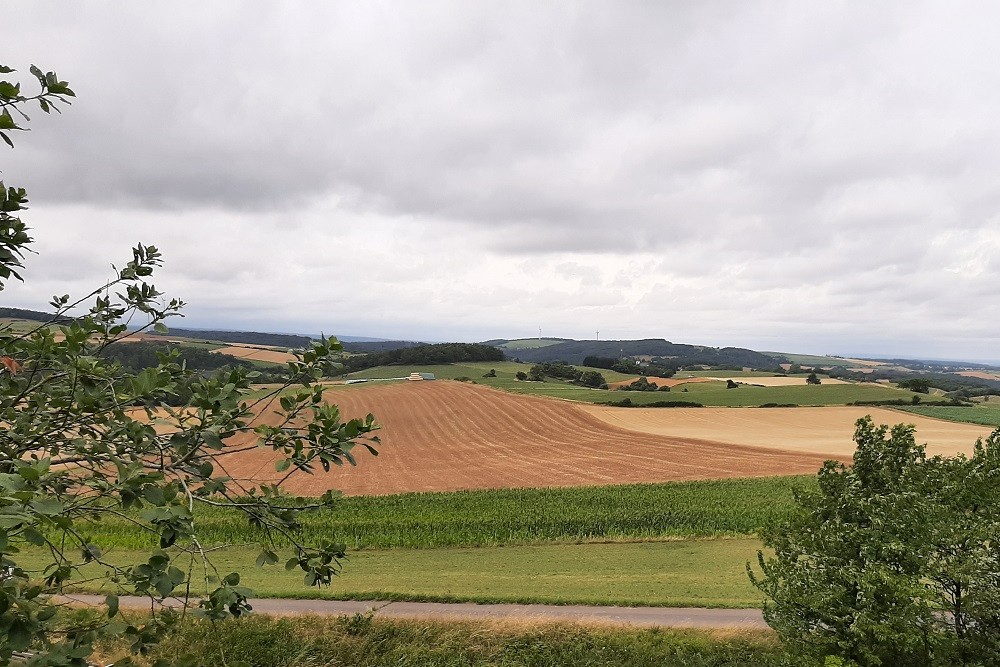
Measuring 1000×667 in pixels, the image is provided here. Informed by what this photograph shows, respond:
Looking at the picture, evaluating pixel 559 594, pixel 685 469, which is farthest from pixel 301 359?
pixel 685 469

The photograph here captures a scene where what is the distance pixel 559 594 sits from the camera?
1612 cm

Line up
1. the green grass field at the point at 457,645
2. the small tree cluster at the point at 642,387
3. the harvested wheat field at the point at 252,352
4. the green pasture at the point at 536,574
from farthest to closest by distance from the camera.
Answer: the small tree cluster at the point at 642,387 < the green pasture at the point at 536,574 < the green grass field at the point at 457,645 < the harvested wheat field at the point at 252,352

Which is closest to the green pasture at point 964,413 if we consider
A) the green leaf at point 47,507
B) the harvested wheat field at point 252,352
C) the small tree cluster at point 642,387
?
the small tree cluster at point 642,387

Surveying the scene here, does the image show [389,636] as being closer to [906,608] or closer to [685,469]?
[906,608]

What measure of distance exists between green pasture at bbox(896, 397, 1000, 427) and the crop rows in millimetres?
43421

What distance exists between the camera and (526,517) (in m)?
27.3

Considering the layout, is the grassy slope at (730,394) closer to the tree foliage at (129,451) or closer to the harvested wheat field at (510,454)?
the harvested wheat field at (510,454)

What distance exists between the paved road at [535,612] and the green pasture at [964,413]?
6280cm

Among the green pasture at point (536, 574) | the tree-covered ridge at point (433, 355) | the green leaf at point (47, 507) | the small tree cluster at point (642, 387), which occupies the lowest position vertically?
the green pasture at point (536, 574)

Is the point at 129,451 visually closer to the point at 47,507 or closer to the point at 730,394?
the point at 47,507

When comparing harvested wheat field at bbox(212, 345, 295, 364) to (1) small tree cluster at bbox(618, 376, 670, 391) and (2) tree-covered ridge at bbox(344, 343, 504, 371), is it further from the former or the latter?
(2) tree-covered ridge at bbox(344, 343, 504, 371)

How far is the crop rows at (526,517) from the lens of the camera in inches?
954

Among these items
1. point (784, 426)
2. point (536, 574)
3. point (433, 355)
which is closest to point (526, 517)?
point (536, 574)

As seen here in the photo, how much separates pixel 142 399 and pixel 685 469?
4153 cm
